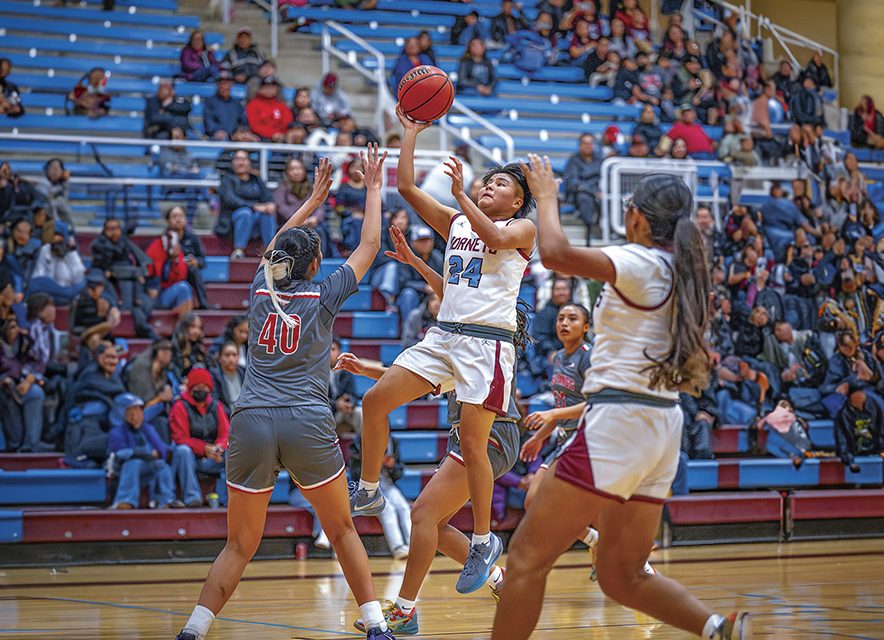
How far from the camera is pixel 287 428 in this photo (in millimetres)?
5082

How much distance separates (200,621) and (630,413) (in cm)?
219

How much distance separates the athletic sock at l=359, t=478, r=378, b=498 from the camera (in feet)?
19.0

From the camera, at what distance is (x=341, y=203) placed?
41.7ft

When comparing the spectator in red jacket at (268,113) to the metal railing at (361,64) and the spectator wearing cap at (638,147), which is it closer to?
the metal railing at (361,64)

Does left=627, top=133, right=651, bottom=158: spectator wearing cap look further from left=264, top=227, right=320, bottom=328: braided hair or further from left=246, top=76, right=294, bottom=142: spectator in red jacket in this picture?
left=264, top=227, right=320, bottom=328: braided hair

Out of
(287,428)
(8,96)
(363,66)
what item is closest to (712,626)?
(287,428)

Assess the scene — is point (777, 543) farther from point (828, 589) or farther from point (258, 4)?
point (258, 4)

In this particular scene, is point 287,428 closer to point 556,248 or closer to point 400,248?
point 400,248

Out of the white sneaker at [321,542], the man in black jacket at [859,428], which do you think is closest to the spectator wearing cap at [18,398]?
the white sneaker at [321,542]

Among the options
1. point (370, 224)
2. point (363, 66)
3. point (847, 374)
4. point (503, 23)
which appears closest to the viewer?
point (370, 224)

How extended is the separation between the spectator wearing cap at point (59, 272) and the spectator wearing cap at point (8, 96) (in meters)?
2.79

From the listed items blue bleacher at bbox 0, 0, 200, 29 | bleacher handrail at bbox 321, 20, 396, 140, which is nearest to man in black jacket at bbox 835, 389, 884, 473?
bleacher handrail at bbox 321, 20, 396, 140

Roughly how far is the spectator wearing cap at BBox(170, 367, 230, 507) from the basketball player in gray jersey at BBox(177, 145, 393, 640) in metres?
4.48

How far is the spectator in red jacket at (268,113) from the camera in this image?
13.7 m
